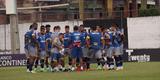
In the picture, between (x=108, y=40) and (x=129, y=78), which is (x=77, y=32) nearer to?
(x=108, y=40)

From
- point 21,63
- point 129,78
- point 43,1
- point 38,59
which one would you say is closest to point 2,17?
point 43,1

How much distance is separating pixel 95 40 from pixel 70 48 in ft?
4.29

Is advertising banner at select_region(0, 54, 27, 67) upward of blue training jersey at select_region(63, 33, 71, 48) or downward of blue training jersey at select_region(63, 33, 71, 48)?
downward

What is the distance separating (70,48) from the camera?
28.2 meters

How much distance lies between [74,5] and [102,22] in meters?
22.3

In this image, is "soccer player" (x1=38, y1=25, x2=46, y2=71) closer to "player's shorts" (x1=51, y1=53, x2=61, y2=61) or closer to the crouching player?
the crouching player

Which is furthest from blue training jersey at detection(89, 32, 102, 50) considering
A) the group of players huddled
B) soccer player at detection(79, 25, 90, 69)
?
soccer player at detection(79, 25, 90, 69)

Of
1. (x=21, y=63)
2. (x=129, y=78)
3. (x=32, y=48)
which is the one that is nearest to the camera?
(x=129, y=78)

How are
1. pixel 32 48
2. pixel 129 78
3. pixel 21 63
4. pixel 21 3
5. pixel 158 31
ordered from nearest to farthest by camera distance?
pixel 129 78, pixel 32 48, pixel 21 63, pixel 158 31, pixel 21 3

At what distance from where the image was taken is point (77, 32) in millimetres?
28062

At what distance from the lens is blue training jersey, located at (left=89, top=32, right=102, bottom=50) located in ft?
93.2

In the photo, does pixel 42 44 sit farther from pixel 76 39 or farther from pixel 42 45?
pixel 76 39

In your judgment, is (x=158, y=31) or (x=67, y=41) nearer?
(x=67, y=41)

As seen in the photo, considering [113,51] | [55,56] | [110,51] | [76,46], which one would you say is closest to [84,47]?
[76,46]
